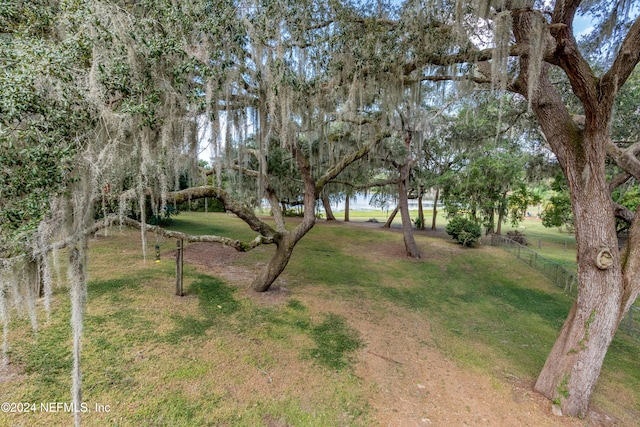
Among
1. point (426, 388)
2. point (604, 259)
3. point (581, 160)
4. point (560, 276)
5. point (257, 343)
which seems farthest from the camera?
point (560, 276)

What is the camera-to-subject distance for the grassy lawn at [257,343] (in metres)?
2.75

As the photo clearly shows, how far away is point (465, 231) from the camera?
11.2 metres

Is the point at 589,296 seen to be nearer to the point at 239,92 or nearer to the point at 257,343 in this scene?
the point at 257,343

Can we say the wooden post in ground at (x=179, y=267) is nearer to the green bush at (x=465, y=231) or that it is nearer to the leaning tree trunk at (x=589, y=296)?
the leaning tree trunk at (x=589, y=296)

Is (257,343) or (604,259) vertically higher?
(604,259)

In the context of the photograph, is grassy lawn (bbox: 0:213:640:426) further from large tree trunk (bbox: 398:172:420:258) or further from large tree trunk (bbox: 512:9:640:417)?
large tree trunk (bbox: 398:172:420:258)

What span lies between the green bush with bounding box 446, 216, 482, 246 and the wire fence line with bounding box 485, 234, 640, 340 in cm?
129

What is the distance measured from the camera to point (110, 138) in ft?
8.46

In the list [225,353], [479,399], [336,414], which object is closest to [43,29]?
[225,353]

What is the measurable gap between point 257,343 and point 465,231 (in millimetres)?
9889

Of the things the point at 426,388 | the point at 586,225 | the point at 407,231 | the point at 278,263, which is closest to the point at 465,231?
the point at 407,231

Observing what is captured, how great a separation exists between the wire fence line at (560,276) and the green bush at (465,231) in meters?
1.29

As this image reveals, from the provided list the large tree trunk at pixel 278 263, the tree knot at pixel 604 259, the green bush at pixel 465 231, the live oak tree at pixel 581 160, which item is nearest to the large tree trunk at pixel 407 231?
the green bush at pixel 465 231

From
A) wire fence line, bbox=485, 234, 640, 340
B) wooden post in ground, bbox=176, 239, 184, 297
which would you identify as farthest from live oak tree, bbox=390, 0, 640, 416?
wooden post in ground, bbox=176, 239, 184, 297
